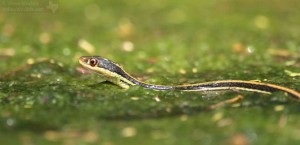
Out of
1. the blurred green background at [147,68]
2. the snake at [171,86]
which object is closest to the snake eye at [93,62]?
the snake at [171,86]

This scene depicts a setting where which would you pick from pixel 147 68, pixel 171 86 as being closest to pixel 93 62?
pixel 171 86

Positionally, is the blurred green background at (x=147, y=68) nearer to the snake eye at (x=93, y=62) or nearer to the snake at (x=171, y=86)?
the snake at (x=171, y=86)

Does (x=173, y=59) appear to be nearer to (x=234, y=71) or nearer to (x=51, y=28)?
(x=234, y=71)

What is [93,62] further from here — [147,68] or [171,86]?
[147,68]

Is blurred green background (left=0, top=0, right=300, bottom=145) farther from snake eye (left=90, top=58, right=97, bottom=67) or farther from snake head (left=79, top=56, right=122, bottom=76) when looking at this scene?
snake eye (left=90, top=58, right=97, bottom=67)

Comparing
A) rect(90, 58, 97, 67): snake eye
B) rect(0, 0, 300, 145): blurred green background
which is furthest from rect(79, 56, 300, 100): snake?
rect(0, 0, 300, 145): blurred green background

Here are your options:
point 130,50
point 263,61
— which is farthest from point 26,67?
point 263,61
